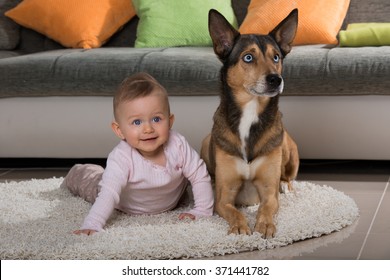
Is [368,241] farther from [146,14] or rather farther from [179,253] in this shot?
[146,14]

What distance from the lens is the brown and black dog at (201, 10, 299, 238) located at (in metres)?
2.86

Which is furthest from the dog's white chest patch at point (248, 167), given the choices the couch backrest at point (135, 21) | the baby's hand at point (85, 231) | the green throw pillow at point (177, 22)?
the couch backrest at point (135, 21)

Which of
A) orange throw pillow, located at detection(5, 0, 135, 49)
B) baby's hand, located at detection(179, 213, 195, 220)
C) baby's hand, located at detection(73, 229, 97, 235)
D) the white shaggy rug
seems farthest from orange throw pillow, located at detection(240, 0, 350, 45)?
baby's hand, located at detection(73, 229, 97, 235)

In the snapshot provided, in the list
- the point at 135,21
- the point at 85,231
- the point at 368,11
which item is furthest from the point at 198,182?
the point at 135,21

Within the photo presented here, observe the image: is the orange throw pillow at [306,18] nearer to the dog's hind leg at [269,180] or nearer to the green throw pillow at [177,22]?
the green throw pillow at [177,22]

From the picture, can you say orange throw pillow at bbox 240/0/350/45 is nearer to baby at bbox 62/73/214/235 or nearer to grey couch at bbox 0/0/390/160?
grey couch at bbox 0/0/390/160

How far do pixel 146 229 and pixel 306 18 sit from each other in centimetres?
191

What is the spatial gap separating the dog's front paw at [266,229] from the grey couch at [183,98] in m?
1.10

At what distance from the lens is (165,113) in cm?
286

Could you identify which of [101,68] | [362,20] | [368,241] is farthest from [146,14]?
[368,241]

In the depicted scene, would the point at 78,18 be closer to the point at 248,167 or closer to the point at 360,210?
the point at 248,167

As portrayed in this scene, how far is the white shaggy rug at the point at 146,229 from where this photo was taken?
251 cm

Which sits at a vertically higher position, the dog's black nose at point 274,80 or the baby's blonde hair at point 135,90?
the dog's black nose at point 274,80
